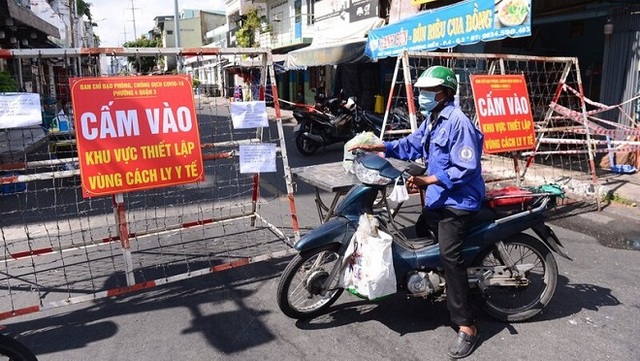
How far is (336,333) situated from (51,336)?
78.7 inches

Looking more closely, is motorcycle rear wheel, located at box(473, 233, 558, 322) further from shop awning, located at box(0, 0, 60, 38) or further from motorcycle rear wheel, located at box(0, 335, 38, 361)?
shop awning, located at box(0, 0, 60, 38)

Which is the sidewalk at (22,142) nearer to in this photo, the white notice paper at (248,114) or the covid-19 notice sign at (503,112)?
the white notice paper at (248,114)

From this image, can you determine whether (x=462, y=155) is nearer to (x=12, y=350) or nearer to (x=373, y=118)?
(x=12, y=350)

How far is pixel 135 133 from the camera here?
3.73 metres

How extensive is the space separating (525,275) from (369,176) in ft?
4.47

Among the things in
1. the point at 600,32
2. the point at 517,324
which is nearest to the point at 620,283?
the point at 517,324

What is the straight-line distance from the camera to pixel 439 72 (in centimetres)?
316

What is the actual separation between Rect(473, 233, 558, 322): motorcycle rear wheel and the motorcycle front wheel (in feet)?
3.36

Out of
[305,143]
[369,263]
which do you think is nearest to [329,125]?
[305,143]

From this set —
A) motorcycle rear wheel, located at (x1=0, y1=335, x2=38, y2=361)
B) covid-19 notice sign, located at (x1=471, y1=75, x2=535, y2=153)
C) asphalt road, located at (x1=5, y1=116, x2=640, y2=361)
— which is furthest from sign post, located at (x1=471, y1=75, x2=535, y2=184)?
motorcycle rear wheel, located at (x1=0, y1=335, x2=38, y2=361)

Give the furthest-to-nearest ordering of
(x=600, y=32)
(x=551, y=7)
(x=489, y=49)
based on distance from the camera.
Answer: (x=600, y=32) → (x=489, y=49) → (x=551, y=7)

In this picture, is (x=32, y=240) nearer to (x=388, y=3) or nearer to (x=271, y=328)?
(x=271, y=328)

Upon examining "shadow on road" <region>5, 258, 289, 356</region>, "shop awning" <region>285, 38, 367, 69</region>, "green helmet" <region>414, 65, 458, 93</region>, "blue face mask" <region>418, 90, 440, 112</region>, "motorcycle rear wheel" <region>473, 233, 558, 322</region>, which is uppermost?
"shop awning" <region>285, 38, 367, 69</region>

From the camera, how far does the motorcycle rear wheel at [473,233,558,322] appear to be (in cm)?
342
